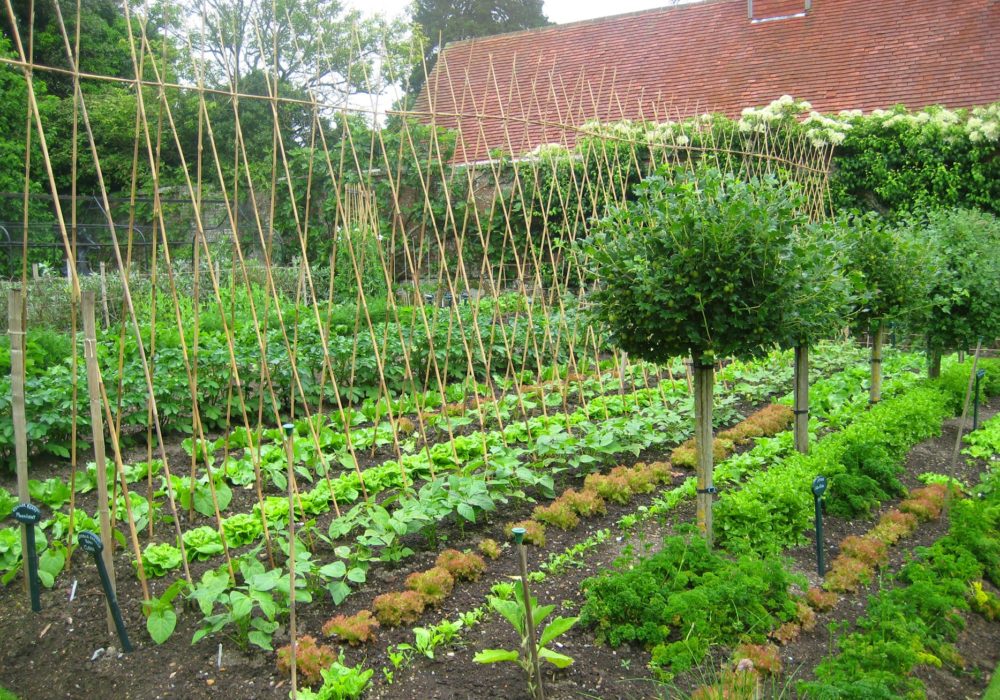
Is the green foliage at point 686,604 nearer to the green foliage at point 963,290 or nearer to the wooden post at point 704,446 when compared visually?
the wooden post at point 704,446

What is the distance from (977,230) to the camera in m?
7.86

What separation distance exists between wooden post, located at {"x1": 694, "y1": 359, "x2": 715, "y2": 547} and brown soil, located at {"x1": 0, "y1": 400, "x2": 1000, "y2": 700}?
0.64 meters

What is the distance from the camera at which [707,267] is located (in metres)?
3.89

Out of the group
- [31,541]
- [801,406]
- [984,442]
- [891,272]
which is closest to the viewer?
[31,541]

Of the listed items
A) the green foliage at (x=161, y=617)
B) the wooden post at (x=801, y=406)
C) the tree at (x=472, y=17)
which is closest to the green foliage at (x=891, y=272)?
the wooden post at (x=801, y=406)

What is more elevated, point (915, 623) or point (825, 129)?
point (825, 129)

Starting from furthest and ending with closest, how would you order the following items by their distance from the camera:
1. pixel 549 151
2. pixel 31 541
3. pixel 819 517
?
pixel 549 151
pixel 819 517
pixel 31 541

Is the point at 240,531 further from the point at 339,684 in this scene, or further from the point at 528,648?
the point at 528,648

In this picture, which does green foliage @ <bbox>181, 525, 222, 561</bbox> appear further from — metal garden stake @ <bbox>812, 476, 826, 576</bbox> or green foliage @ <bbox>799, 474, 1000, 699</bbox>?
metal garden stake @ <bbox>812, 476, 826, 576</bbox>

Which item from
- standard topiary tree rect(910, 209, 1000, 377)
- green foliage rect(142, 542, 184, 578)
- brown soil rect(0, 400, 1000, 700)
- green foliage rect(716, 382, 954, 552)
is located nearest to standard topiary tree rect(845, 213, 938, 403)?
standard topiary tree rect(910, 209, 1000, 377)

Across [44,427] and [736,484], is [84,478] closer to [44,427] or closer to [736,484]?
[44,427]

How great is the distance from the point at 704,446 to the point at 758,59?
46.8 ft

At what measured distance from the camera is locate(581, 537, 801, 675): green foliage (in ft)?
11.0

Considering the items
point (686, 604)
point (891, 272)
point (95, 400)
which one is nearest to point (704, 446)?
point (686, 604)
